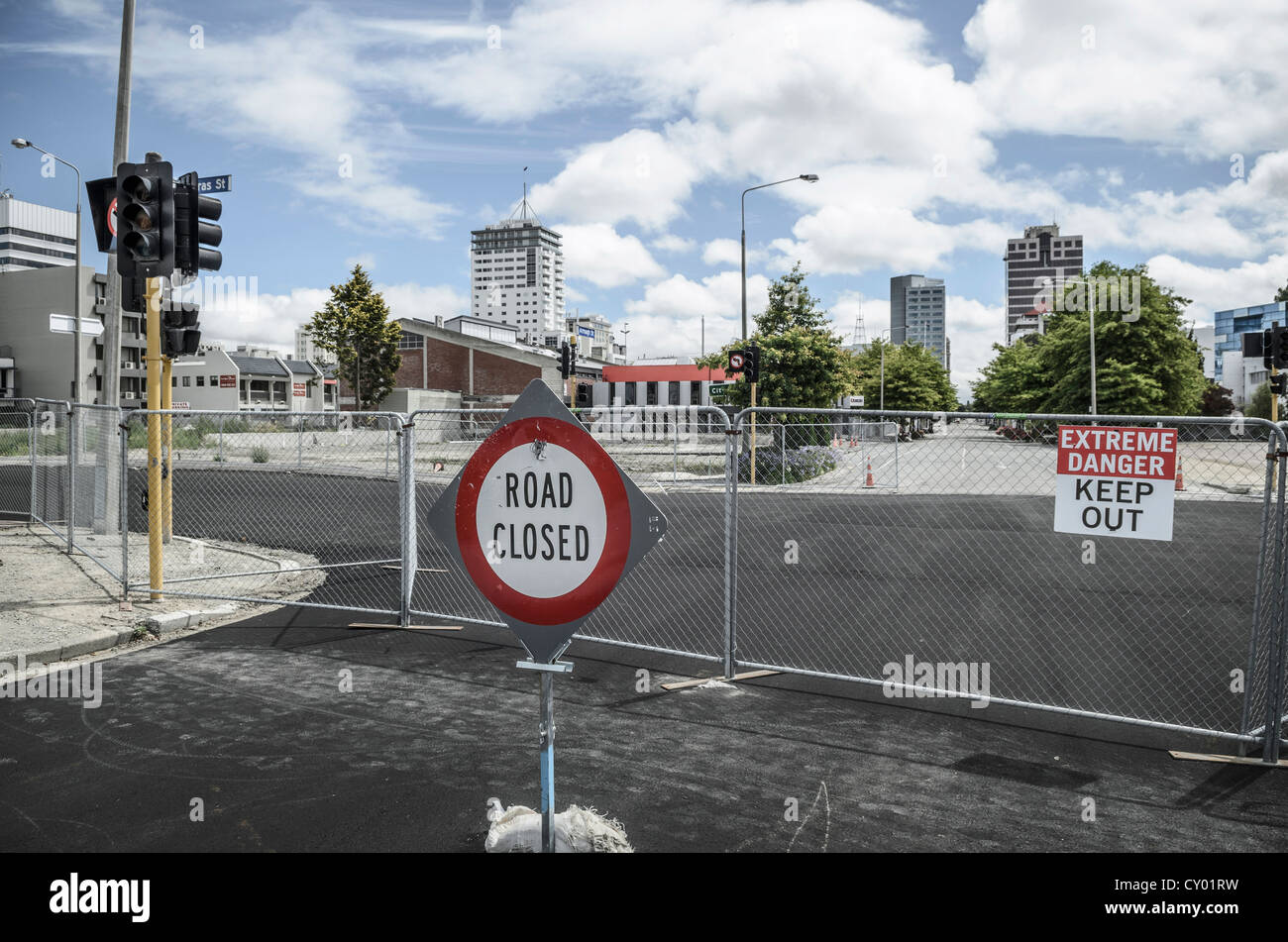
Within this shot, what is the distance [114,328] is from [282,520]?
444 centimetres

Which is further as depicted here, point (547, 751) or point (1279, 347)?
point (1279, 347)

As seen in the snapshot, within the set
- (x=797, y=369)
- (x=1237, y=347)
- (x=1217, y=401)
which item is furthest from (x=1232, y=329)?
(x=797, y=369)

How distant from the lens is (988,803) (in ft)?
14.3

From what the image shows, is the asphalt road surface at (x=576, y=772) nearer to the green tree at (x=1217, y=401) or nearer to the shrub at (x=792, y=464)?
the shrub at (x=792, y=464)

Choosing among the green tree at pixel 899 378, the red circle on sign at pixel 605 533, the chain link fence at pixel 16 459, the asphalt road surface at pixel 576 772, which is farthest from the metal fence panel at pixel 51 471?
the green tree at pixel 899 378

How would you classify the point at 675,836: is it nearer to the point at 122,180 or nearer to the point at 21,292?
the point at 122,180

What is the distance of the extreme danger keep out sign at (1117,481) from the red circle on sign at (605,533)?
3441 millimetres

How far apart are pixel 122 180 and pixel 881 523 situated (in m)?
12.7

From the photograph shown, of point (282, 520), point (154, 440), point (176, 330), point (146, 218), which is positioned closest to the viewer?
point (146, 218)

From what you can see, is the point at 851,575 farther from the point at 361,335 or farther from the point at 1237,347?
the point at 1237,347

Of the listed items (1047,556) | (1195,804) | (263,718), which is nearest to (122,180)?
(263,718)

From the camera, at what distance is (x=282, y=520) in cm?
1567
